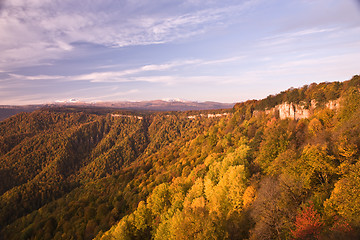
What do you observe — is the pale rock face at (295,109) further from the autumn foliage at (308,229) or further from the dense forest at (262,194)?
the autumn foliage at (308,229)

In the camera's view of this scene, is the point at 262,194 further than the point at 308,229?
Yes

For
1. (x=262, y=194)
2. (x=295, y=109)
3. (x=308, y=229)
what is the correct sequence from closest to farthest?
(x=308, y=229) → (x=262, y=194) → (x=295, y=109)

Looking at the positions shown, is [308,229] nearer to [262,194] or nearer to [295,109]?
[262,194]

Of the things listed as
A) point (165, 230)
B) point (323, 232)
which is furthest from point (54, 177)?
point (323, 232)

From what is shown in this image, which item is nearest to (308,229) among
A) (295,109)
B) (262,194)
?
(262,194)

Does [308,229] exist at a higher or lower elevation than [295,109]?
lower

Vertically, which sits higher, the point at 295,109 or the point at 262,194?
the point at 295,109

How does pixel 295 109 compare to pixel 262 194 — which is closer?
pixel 262 194

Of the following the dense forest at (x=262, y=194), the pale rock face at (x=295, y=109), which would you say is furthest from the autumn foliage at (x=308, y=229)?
the pale rock face at (x=295, y=109)

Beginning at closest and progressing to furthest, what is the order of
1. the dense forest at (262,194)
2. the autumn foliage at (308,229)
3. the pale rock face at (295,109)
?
the autumn foliage at (308,229)
the dense forest at (262,194)
the pale rock face at (295,109)

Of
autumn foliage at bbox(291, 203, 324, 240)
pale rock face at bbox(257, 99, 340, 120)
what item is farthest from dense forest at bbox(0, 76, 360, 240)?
pale rock face at bbox(257, 99, 340, 120)

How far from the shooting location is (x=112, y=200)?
99625mm

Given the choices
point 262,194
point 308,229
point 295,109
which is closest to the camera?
point 308,229

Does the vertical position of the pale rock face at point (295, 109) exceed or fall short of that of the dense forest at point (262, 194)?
it exceeds it
